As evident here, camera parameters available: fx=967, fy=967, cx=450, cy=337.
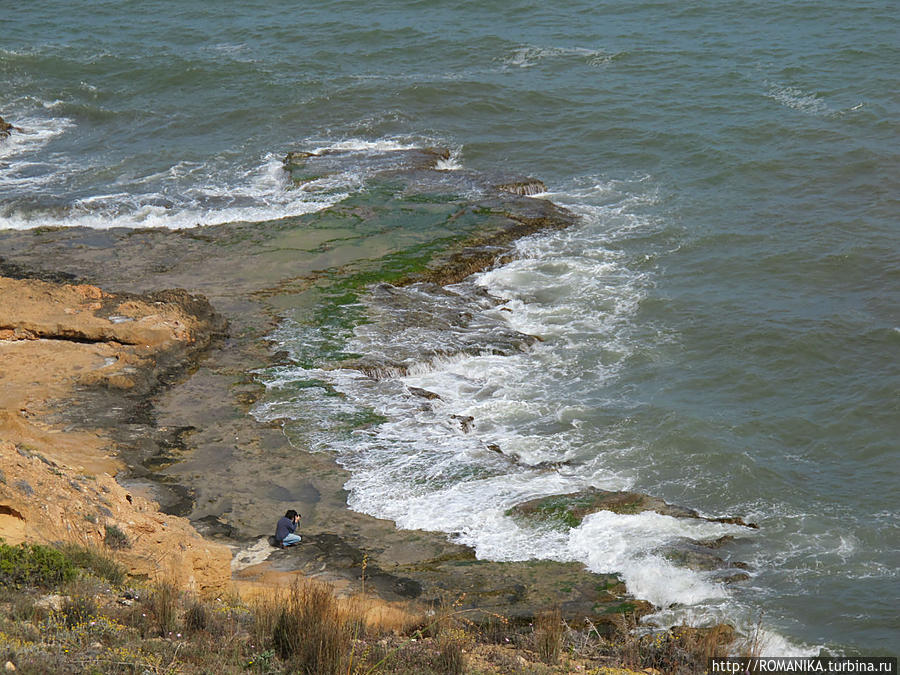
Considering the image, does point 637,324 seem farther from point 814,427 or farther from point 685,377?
point 814,427

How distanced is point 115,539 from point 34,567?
216cm

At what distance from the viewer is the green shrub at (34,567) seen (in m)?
9.33

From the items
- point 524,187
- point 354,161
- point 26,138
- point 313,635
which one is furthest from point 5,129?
point 313,635

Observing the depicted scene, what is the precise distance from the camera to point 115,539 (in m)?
11.6

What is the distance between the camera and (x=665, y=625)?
11.7m

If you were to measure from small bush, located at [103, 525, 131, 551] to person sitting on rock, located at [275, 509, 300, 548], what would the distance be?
6.87ft

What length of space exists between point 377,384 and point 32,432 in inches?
232

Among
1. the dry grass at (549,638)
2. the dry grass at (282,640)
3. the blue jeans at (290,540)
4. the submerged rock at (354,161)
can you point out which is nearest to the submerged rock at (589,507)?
the dry grass at (282,640)

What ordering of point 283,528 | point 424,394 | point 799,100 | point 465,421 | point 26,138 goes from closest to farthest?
1. point 283,528
2. point 465,421
3. point 424,394
4. point 799,100
5. point 26,138

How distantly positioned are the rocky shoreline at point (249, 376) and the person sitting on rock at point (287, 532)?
0.54 ft

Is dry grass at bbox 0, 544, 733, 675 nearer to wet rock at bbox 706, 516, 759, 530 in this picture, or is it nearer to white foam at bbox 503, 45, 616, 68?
wet rock at bbox 706, 516, 759, 530

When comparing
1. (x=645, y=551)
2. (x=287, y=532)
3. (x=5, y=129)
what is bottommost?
(x=645, y=551)

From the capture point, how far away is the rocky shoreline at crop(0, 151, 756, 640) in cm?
1260

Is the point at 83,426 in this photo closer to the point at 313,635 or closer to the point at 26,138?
the point at 313,635
